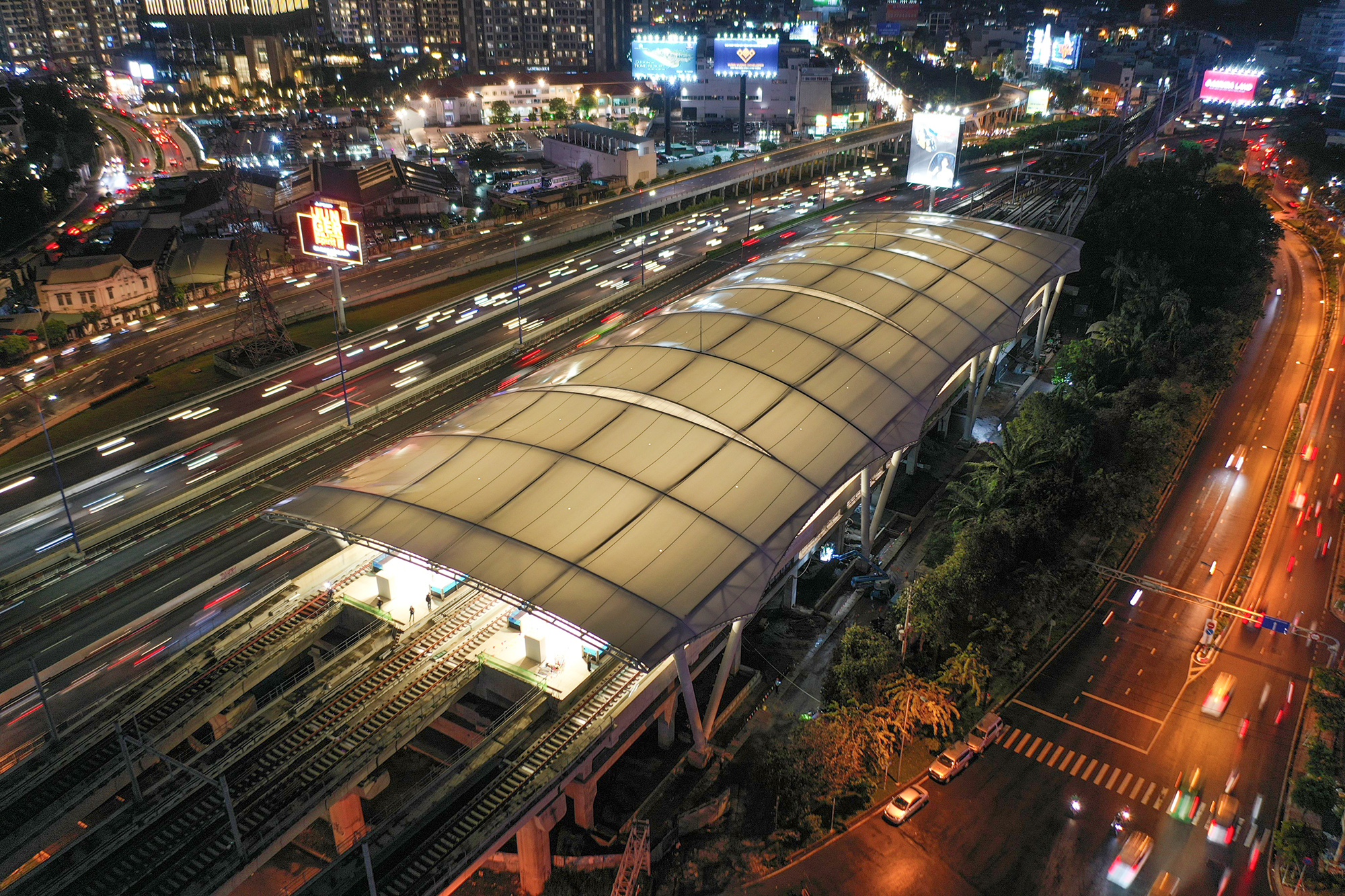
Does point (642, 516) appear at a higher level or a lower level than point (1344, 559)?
higher

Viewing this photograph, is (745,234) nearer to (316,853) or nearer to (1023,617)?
(1023,617)

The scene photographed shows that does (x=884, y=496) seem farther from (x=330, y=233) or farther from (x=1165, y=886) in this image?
(x=330, y=233)

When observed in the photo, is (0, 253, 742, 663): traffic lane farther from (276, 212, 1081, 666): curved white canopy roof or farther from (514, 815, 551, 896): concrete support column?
(514, 815, 551, 896): concrete support column

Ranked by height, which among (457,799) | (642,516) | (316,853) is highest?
(642,516)

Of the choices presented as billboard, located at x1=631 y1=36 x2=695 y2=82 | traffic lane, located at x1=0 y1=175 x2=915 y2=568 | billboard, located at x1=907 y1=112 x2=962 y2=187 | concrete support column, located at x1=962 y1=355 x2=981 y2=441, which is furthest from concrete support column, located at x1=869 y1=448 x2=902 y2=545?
billboard, located at x1=631 y1=36 x2=695 y2=82

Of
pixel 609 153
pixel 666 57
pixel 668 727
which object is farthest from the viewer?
pixel 666 57

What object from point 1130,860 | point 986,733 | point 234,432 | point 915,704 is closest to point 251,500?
point 234,432

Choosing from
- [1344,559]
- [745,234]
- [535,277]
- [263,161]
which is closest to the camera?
[1344,559]

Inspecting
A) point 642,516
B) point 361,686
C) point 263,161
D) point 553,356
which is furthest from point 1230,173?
point 263,161
